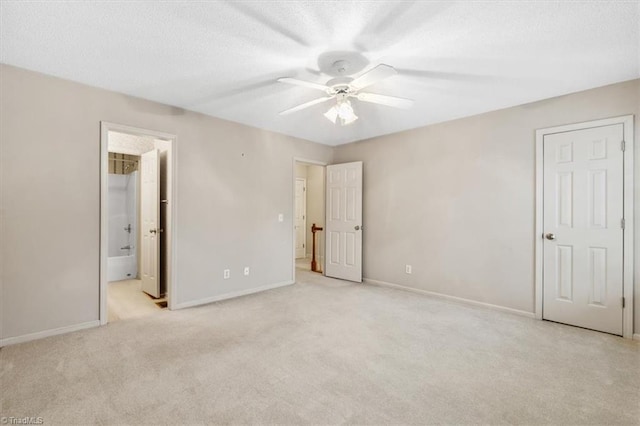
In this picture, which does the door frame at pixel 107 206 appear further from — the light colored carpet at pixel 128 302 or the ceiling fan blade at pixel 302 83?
the ceiling fan blade at pixel 302 83

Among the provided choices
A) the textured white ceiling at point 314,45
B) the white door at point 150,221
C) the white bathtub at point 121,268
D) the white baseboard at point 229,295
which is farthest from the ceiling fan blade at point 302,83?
the white bathtub at point 121,268

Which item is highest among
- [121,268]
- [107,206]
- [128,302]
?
[107,206]

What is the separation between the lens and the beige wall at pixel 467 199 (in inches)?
135

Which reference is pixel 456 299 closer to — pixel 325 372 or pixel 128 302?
pixel 325 372

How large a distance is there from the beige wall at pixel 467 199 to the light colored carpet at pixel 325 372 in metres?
0.67

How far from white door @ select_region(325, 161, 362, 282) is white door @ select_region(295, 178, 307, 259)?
227cm

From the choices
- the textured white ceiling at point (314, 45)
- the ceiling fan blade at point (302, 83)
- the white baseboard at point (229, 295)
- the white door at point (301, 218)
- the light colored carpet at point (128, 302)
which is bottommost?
the light colored carpet at point (128, 302)

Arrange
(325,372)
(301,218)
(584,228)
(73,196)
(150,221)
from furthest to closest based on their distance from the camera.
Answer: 1. (301,218)
2. (150,221)
3. (584,228)
4. (73,196)
5. (325,372)

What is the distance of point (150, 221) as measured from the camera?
4.41m

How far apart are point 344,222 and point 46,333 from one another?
13.2ft

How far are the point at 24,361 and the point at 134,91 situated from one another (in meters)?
2.64

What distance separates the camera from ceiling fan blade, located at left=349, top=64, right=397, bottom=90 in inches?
84.3

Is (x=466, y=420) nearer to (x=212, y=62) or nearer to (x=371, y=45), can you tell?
(x=371, y=45)

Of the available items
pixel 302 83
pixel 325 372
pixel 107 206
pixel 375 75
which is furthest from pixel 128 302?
pixel 375 75
